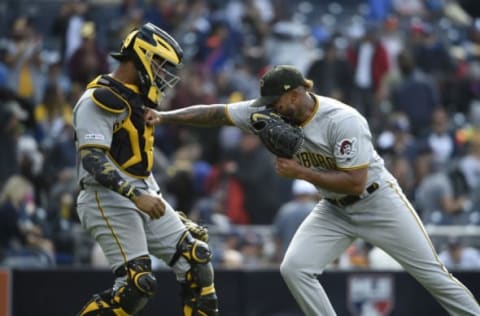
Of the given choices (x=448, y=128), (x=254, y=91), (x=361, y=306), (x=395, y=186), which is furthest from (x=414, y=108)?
(x=395, y=186)

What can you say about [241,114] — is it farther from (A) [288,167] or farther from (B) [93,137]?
(B) [93,137]

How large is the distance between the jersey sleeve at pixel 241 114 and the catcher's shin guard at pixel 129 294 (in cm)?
123

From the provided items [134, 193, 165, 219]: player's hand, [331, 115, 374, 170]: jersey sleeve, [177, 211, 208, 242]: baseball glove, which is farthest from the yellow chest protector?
[331, 115, 374, 170]: jersey sleeve

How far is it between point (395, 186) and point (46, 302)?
4.10m

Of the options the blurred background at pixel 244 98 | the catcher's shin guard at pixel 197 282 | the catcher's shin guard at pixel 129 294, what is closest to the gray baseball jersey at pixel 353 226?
the catcher's shin guard at pixel 197 282

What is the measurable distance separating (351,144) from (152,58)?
1482mm

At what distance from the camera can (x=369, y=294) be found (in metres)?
11.8

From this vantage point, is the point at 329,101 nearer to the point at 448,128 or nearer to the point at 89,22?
the point at 448,128

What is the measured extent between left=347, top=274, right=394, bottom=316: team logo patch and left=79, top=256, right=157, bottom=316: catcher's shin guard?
10.5 ft


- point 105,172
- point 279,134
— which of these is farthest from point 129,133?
point 279,134

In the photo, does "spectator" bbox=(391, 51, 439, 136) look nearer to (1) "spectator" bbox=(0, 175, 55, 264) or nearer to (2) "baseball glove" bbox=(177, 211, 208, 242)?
(1) "spectator" bbox=(0, 175, 55, 264)

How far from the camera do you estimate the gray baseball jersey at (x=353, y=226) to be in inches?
355

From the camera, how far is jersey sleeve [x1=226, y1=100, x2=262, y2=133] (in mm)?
9463

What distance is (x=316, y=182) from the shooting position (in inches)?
352
